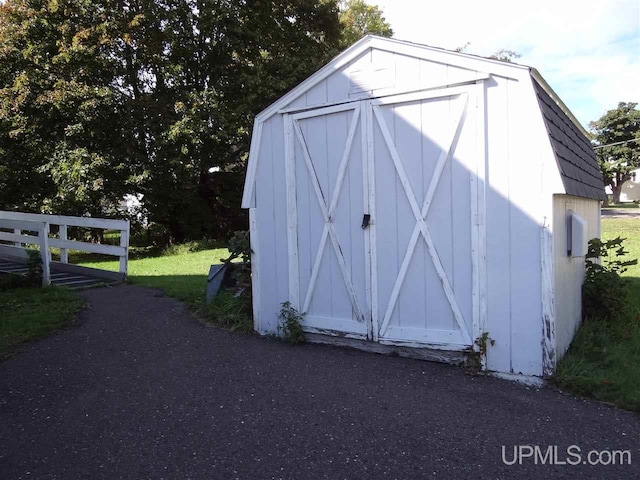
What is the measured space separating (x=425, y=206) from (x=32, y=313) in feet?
19.0

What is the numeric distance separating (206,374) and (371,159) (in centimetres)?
273

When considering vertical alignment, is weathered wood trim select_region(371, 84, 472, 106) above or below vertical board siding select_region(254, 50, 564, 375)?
above

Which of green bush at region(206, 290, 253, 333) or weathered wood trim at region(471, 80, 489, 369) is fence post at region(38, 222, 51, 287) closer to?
green bush at region(206, 290, 253, 333)

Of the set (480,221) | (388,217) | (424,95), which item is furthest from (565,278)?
(424,95)

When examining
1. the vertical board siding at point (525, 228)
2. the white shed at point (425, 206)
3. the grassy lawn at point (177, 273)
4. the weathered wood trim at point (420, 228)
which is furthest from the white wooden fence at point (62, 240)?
the vertical board siding at point (525, 228)

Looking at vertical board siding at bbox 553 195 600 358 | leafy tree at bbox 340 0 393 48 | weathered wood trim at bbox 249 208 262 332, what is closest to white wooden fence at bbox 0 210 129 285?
weathered wood trim at bbox 249 208 262 332

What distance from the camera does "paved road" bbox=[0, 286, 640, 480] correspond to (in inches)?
117

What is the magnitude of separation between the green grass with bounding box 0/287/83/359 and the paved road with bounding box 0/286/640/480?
60 cm

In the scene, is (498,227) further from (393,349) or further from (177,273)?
(177,273)

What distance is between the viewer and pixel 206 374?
464cm

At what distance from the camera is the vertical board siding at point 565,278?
14.5ft

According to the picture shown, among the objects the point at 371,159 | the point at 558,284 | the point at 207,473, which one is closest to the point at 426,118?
the point at 371,159

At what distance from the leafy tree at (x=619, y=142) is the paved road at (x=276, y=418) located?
5243cm

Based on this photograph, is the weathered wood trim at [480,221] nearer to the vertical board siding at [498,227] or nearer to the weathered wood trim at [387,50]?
the vertical board siding at [498,227]
